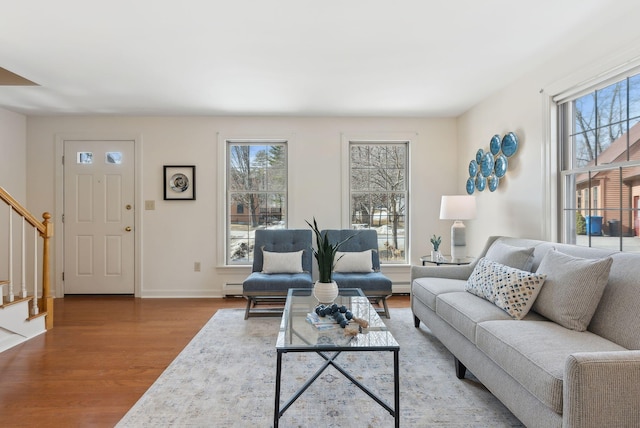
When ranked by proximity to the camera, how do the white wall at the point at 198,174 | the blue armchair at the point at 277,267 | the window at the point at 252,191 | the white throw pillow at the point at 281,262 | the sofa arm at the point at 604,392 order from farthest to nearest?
1. the window at the point at 252,191
2. the white wall at the point at 198,174
3. the white throw pillow at the point at 281,262
4. the blue armchair at the point at 277,267
5. the sofa arm at the point at 604,392

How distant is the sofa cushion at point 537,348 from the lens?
1368 mm

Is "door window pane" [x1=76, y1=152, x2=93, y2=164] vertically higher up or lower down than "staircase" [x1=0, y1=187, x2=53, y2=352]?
higher up

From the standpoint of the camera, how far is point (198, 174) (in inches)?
171

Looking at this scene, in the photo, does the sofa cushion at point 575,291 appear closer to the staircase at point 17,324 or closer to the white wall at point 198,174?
the white wall at point 198,174

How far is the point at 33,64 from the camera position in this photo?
283cm

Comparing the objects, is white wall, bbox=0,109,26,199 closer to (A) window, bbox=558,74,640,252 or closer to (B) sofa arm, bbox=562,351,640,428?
(B) sofa arm, bbox=562,351,640,428

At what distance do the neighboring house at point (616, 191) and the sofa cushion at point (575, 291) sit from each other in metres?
0.64

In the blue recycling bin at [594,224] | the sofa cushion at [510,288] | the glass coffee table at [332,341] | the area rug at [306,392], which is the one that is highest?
the blue recycling bin at [594,224]

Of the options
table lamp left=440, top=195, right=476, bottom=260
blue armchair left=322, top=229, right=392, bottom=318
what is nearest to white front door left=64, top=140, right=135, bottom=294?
blue armchair left=322, top=229, right=392, bottom=318

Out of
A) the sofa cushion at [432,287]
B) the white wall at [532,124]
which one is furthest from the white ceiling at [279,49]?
the sofa cushion at [432,287]

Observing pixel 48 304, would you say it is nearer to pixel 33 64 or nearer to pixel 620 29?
pixel 33 64

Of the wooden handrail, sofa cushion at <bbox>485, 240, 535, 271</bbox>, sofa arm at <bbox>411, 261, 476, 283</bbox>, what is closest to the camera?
sofa cushion at <bbox>485, 240, 535, 271</bbox>

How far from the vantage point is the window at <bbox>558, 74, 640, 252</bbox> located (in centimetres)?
222

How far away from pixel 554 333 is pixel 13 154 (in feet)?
17.8
